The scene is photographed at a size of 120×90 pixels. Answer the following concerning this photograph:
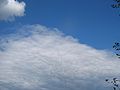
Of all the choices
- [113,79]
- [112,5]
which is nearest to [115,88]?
[113,79]

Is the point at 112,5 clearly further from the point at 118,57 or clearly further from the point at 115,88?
the point at 115,88

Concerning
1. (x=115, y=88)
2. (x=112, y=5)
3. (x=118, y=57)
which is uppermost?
(x=112, y=5)

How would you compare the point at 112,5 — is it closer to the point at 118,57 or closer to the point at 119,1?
the point at 119,1

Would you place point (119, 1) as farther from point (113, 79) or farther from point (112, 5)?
point (113, 79)

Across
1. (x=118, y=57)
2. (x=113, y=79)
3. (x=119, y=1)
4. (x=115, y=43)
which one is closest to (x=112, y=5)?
(x=119, y=1)

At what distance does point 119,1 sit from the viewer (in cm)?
2723

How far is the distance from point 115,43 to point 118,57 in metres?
1.78

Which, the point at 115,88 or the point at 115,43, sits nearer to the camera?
the point at 115,43

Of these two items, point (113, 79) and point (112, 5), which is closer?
point (112, 5)

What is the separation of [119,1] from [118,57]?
6.28m

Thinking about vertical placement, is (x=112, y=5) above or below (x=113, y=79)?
above

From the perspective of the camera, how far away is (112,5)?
2717 centimetres

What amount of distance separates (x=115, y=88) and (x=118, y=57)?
4.16 metres

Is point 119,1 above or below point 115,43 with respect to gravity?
above
